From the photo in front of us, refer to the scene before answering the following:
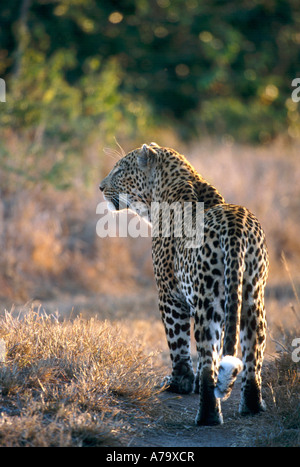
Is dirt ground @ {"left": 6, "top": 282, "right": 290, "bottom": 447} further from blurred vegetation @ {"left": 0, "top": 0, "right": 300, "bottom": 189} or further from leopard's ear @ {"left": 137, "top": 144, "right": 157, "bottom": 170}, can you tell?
blurred vegetation @ {"left": 0, "top": 0, "right": 300, "bottom": 189}

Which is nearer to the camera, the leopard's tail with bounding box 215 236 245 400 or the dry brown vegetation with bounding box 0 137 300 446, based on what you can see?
the leopard's tail with bounding box 215 236 245 400

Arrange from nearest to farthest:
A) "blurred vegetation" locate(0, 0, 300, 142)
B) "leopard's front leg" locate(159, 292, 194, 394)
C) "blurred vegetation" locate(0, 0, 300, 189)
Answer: "leopard's front leg" locate(159, 292, 194, 394), "blurred vegetation" locate(0, 0, 300, 189), "blurred vegetation" locate(0, 0, 300, 142)

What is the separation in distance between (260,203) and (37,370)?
389 inches

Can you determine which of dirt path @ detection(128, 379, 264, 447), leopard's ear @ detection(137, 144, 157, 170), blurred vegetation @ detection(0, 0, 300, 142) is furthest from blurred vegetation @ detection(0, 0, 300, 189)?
dirt path @ detection(128, 379, 264, 447)

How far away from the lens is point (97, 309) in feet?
29.2

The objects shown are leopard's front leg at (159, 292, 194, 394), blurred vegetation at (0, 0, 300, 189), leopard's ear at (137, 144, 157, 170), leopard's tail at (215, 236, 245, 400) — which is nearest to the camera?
leopard's tail at (215, 236, 245, 400)

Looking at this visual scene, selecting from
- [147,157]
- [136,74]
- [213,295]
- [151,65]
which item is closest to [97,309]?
[147,157]

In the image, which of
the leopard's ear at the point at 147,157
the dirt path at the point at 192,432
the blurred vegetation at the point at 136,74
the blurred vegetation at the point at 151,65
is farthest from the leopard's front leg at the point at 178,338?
the blurred vegetation at the point at 151,65

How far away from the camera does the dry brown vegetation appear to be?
4.36m

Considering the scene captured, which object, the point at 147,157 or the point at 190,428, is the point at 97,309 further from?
the point at 190,428

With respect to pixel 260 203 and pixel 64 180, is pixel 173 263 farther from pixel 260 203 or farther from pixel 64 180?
pixel 260 203

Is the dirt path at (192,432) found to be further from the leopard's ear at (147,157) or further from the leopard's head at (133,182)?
the leopard's ear at (147,157)

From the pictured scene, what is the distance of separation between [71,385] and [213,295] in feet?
3.55

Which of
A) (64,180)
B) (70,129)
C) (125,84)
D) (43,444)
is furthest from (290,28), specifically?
(43,444)
